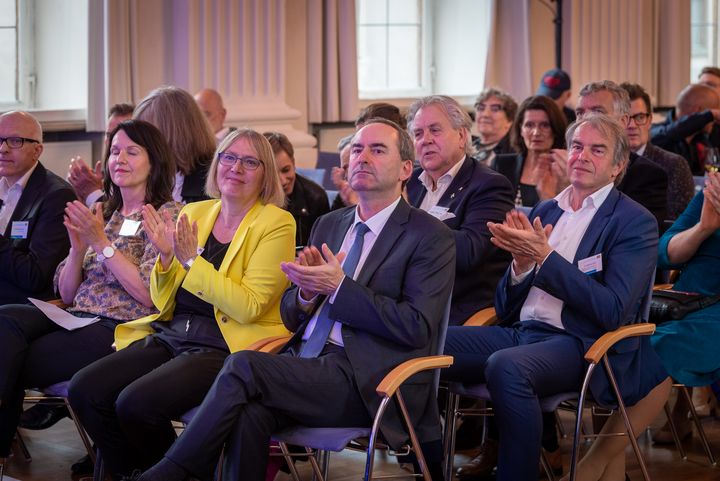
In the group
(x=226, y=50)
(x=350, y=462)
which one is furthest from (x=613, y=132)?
(x=226, y=50)

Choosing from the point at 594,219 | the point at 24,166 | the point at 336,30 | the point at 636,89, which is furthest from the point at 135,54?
the point at 594,219

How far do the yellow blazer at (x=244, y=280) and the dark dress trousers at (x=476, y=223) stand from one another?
703 mm

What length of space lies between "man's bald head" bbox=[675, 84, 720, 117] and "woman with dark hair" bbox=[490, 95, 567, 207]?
2382mm

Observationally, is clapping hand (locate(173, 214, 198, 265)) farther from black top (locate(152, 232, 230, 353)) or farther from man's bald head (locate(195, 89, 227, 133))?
man's bald head (locate(195, 89, 227, 133))

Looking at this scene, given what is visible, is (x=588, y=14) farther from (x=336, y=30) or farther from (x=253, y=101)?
(x=253, y=101)

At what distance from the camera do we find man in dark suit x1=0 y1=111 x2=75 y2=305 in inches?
169

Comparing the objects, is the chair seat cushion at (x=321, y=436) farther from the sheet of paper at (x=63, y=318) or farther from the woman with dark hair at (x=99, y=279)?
the sheet of paper at (x=63, y=318)

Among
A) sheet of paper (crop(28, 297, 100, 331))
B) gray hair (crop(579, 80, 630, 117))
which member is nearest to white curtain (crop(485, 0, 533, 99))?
gray hair (crop(579, 80, 630, 117))

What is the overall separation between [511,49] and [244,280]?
623 cm

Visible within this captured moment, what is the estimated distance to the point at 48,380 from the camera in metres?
3.84

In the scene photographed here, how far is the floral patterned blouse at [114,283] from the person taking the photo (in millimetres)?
3957

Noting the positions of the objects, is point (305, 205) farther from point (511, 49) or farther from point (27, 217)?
point (511, 49)

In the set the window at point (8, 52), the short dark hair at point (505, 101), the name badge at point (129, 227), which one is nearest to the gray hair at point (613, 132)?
the name badge at point (129, 227)

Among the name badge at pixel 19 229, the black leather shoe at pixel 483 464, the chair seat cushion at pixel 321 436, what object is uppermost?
the name badge at pixel 19 229
